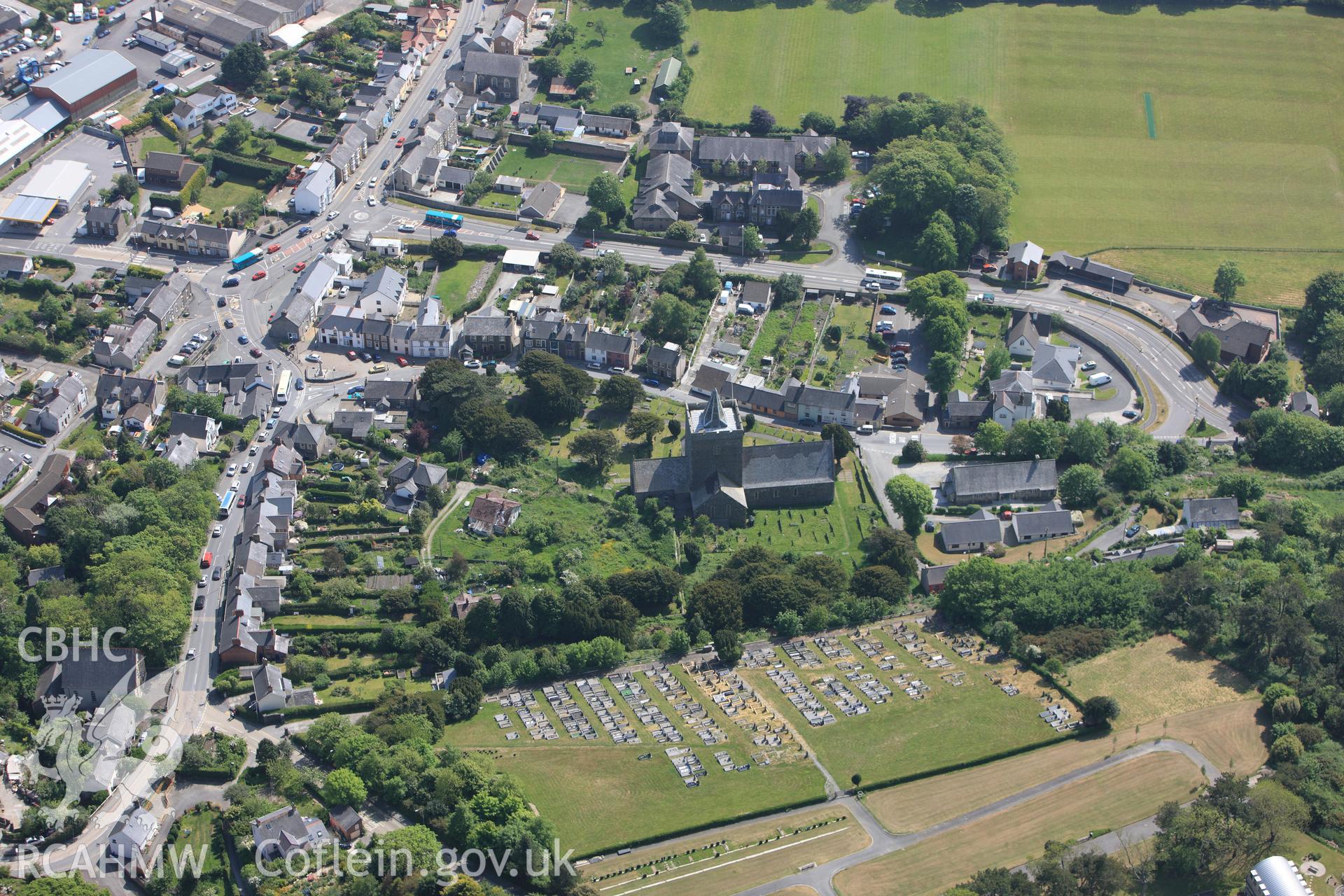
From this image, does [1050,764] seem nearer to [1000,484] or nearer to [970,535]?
[970,535]

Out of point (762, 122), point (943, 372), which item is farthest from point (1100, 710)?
point (762, 122)

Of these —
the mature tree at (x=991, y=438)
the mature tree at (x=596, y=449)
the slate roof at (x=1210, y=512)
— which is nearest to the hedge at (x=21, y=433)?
the mature tree at (x=596, y=449)

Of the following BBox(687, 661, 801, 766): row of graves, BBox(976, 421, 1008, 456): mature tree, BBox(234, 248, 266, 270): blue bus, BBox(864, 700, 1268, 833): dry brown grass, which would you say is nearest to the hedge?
BBox(234, 248, 266, 270): blue bus

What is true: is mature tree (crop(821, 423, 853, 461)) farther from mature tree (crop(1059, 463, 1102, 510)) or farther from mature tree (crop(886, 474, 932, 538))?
mature tree (crop(1059, 463, 1102, 510))

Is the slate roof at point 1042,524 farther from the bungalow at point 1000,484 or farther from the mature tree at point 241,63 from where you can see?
the mature tree at point 241,63

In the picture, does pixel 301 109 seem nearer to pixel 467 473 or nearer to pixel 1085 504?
pixel 467 473

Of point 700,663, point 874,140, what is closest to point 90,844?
point 700,663
